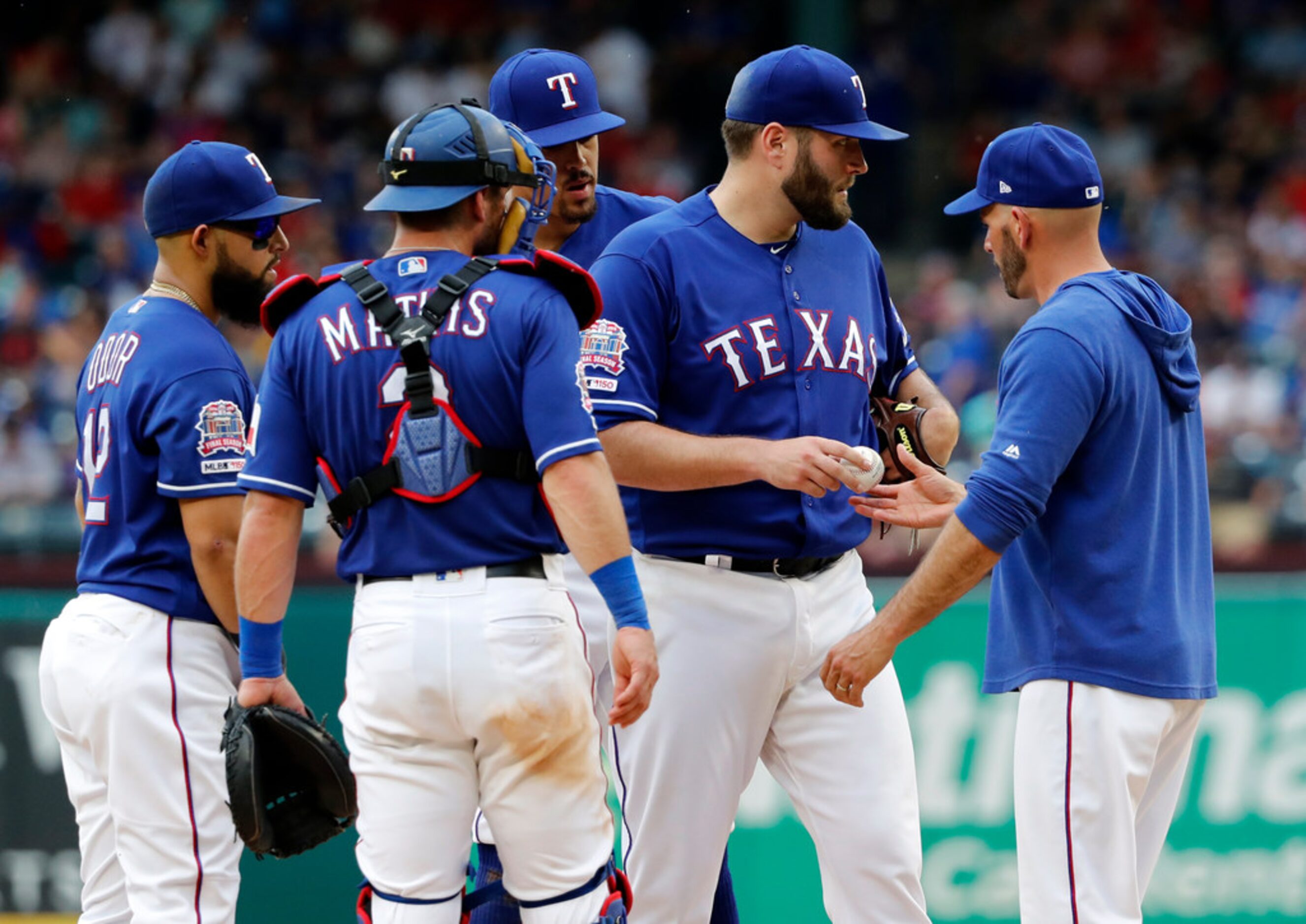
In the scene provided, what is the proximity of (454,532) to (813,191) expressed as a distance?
4.65 ft

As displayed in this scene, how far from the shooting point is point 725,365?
4.19 m

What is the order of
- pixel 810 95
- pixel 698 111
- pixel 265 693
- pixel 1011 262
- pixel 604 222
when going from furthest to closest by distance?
pixel 698 111
pixel 604 222
pixel 810 95
pixel 1011 262
pixel 265 693

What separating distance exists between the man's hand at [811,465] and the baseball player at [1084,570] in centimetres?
29

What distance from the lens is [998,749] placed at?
6.09m

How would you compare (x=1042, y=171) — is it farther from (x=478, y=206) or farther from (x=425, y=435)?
(x=425, y=435)

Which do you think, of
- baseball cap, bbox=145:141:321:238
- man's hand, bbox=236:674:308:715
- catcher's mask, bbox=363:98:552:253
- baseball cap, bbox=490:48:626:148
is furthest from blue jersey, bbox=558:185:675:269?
man's hand, bbox=236:674:308:715

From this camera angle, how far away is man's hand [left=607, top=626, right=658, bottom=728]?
3.42m

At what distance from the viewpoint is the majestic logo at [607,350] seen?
163 inches

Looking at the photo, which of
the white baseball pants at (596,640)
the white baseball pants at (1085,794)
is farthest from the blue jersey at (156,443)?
the white baseball pants at (1085,794)

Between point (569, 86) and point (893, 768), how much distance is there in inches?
85.5

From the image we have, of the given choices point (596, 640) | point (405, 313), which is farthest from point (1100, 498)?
point (405, 313)

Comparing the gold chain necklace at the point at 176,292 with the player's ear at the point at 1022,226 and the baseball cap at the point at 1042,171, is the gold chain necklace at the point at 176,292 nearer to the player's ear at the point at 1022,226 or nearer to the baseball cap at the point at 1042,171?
the baseball cap at the point at 1042,171

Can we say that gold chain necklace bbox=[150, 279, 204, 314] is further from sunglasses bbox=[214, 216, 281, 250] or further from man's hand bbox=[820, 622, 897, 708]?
man's hand bbox=[820, 622, 897, 708]

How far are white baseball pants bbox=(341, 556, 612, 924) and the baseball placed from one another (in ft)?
2.65
